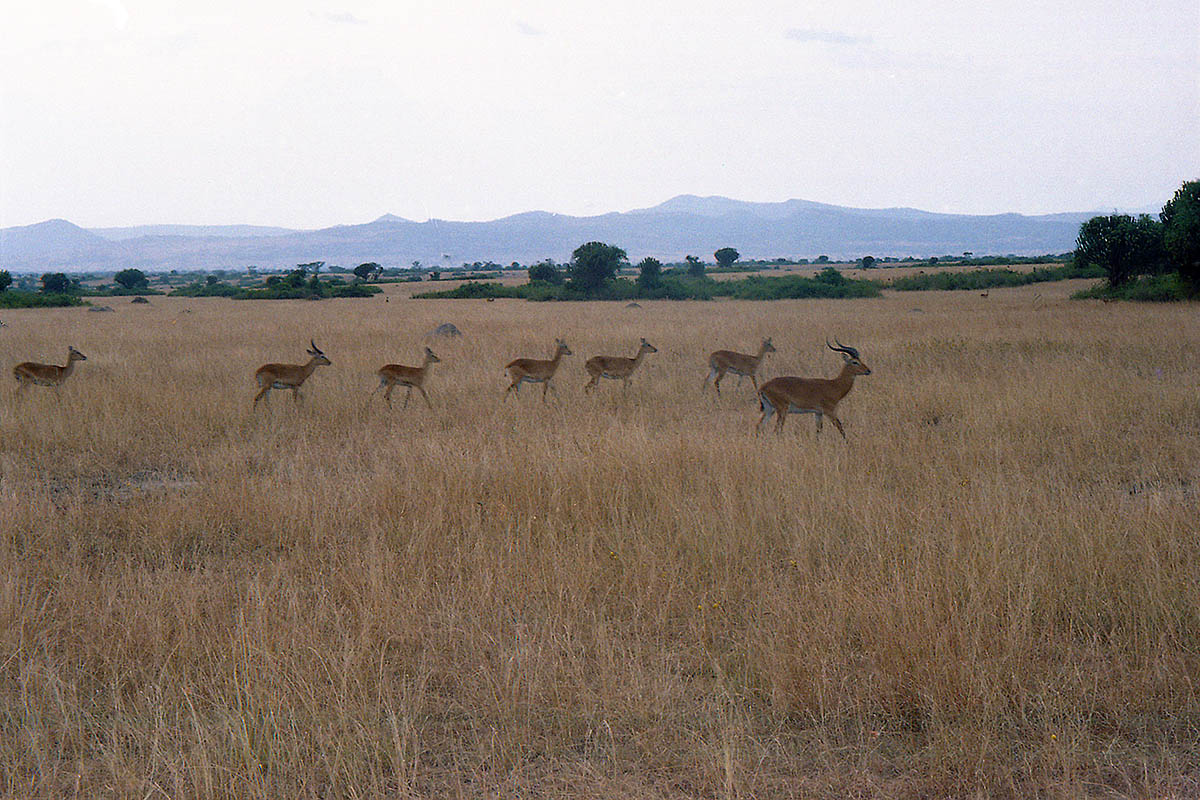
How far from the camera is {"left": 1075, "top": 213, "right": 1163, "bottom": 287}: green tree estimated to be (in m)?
36.4

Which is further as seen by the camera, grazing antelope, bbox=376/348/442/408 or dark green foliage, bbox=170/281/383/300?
dark green foliage, bbox=170/281/383/300

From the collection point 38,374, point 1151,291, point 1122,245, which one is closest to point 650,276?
point 1122,245

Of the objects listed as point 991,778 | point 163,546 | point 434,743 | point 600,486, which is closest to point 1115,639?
point 991,778

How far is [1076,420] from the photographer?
413 inches

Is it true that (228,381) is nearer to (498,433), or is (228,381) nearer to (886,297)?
(498,433)

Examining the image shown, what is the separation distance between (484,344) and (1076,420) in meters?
14.4

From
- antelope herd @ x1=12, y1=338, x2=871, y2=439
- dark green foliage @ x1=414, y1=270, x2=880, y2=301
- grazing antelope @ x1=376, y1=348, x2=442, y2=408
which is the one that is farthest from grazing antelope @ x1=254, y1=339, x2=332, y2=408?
dark green foliage @ x1=414, y1=270, x2=880, y2=301

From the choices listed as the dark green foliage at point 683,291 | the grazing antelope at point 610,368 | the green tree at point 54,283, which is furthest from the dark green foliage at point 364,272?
the grazing antelope at point 610,368

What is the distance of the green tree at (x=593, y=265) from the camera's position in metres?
52.0

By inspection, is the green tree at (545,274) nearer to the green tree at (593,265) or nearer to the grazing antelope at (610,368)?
the green tree at (593,265)

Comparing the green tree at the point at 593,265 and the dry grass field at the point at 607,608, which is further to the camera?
the green tree at the point at 593,265

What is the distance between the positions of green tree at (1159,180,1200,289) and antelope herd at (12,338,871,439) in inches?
859

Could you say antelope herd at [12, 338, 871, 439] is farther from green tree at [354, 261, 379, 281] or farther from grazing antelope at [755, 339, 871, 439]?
green tree at [354, 261, 379, 281]

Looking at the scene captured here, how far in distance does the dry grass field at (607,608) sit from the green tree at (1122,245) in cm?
3011
